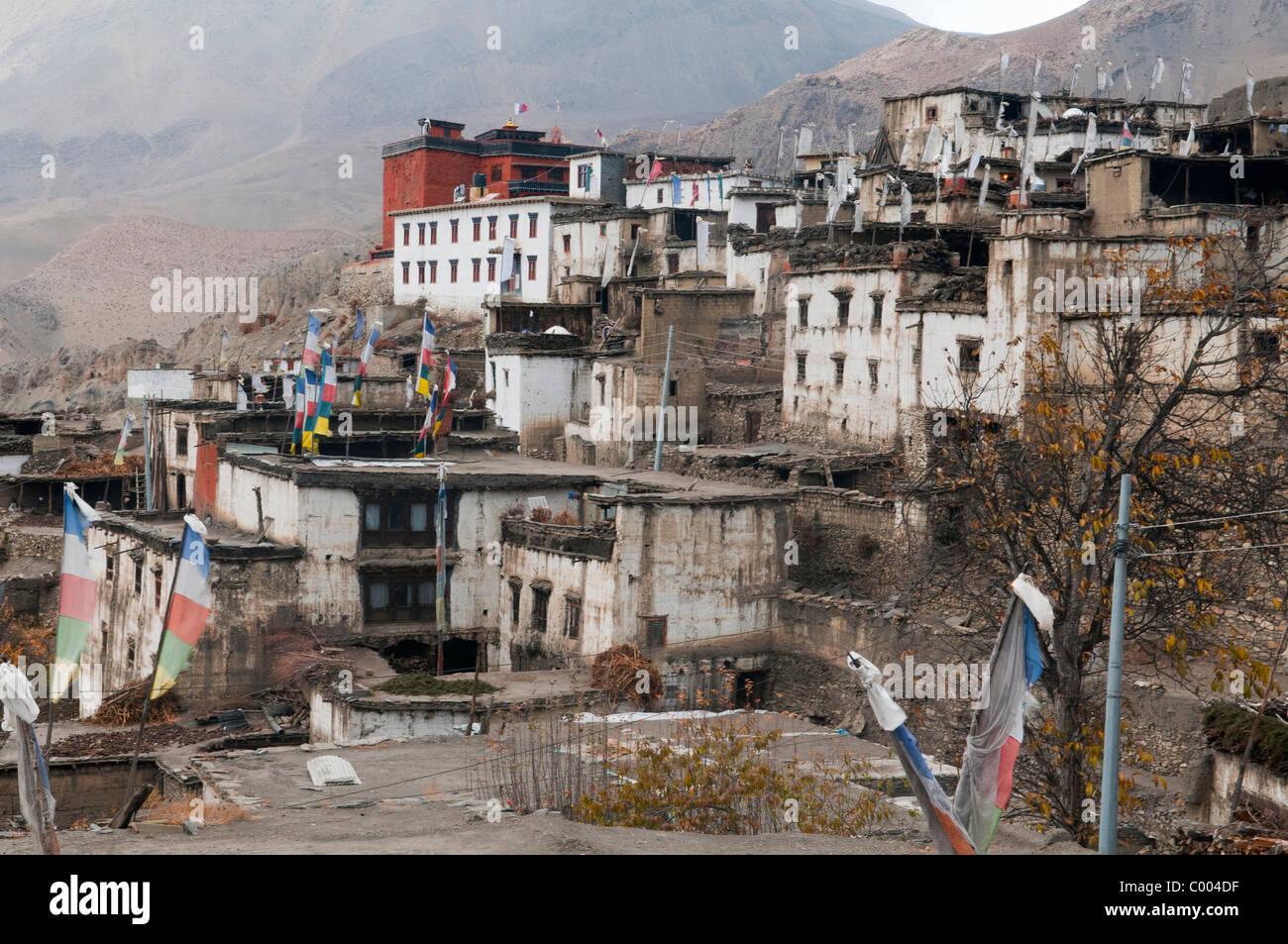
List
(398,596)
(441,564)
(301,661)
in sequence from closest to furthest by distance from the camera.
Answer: (301,661) < (441,564) < (398,596)

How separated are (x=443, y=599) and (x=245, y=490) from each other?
22.4ft

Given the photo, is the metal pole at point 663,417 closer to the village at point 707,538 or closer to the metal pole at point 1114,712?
the village at point 707,538

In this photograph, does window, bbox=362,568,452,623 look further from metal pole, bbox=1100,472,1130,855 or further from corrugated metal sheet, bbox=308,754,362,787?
metal pole, bbox=1100,472,1130,855

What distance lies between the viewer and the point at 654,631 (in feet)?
117

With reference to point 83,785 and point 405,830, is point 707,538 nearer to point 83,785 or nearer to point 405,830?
point 83,785

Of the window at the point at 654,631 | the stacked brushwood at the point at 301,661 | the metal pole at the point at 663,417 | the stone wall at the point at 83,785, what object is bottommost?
the stone wall at the point at 83,785

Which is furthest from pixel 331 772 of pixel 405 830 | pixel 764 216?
pixel 764 216

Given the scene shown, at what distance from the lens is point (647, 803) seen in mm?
20750

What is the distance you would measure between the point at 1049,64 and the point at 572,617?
458ft

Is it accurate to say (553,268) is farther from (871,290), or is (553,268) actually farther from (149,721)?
(149,721)

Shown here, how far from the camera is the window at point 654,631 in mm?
35688

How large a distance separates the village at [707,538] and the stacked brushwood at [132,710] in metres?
0.11

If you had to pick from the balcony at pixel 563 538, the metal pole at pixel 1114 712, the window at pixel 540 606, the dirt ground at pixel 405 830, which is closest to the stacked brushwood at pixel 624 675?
the balcony at pixel 563 538
